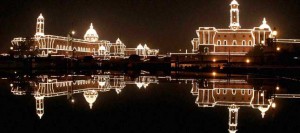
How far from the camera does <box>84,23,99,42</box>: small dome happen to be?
138 m

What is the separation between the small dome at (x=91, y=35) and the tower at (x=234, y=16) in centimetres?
6409

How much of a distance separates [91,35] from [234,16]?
67.0m

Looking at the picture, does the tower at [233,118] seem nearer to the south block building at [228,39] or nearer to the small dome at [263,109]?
the small dome at [263,109]

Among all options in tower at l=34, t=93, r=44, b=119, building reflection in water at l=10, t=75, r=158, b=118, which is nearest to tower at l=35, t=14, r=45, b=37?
building reflection in water at l=10, t=75, r=158, b=118

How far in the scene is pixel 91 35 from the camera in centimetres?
13900

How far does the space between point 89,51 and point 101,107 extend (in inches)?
4964

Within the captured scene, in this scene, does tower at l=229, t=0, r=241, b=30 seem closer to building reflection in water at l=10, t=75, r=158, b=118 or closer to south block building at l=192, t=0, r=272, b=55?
south block building at l=192, t=0, r=272, b=55

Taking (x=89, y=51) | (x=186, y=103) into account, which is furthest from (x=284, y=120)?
(x=89, y=51)

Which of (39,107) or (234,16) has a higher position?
(234,16)

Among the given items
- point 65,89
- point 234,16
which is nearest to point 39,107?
point 65,89

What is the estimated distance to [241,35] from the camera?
82000 millimetres

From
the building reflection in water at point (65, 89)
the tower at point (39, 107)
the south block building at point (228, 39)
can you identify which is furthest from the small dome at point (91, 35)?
the tower at point (39, 107)

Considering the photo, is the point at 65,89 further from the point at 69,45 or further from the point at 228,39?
the point at 69,45

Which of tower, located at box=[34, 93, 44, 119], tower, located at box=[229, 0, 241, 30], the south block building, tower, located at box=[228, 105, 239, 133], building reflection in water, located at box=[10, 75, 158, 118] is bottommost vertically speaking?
tower, located at box=[228, 105, 239, 133]
